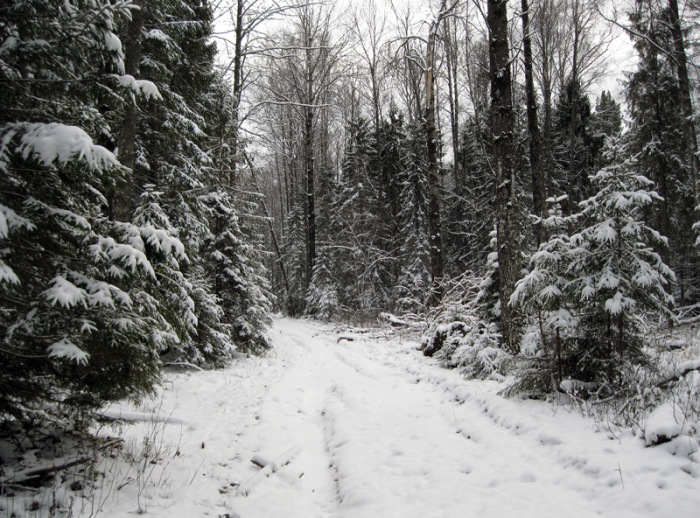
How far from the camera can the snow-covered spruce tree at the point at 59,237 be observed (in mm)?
3098

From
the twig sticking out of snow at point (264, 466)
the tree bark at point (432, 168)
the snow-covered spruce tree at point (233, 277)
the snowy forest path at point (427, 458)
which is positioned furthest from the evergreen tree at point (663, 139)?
the twig sticking out of snow at point (264, 466)

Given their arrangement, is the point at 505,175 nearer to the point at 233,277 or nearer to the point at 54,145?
the point at 54,145

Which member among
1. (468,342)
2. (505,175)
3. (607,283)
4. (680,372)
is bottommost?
(468,342)

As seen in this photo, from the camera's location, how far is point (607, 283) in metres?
4.42

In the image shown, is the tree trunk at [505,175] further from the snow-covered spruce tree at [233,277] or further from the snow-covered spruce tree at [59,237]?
the snow-covered spruce tree at [233,277]

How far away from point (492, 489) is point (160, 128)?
9490 millimetres

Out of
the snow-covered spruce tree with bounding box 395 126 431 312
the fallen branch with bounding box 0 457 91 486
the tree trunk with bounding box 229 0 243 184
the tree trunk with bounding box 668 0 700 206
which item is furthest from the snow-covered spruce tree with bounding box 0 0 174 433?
the snow-covered spruce tree with bounding box 395 126 431 312

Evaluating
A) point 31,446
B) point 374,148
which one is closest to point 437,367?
point 31,446

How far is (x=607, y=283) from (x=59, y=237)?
6.16 m

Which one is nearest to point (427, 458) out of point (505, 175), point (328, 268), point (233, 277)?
point (505, 175)

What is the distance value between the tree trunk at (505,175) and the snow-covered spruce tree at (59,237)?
19.7 feet

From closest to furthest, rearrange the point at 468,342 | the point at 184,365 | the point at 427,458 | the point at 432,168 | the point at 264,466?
the point at 427,458 < the point at 264,466 < the point at 468,342 < the point at 184,365 < the point at 432,168

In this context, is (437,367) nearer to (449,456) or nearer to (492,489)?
(449,456)

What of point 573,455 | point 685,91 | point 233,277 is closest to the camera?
point 573,455
